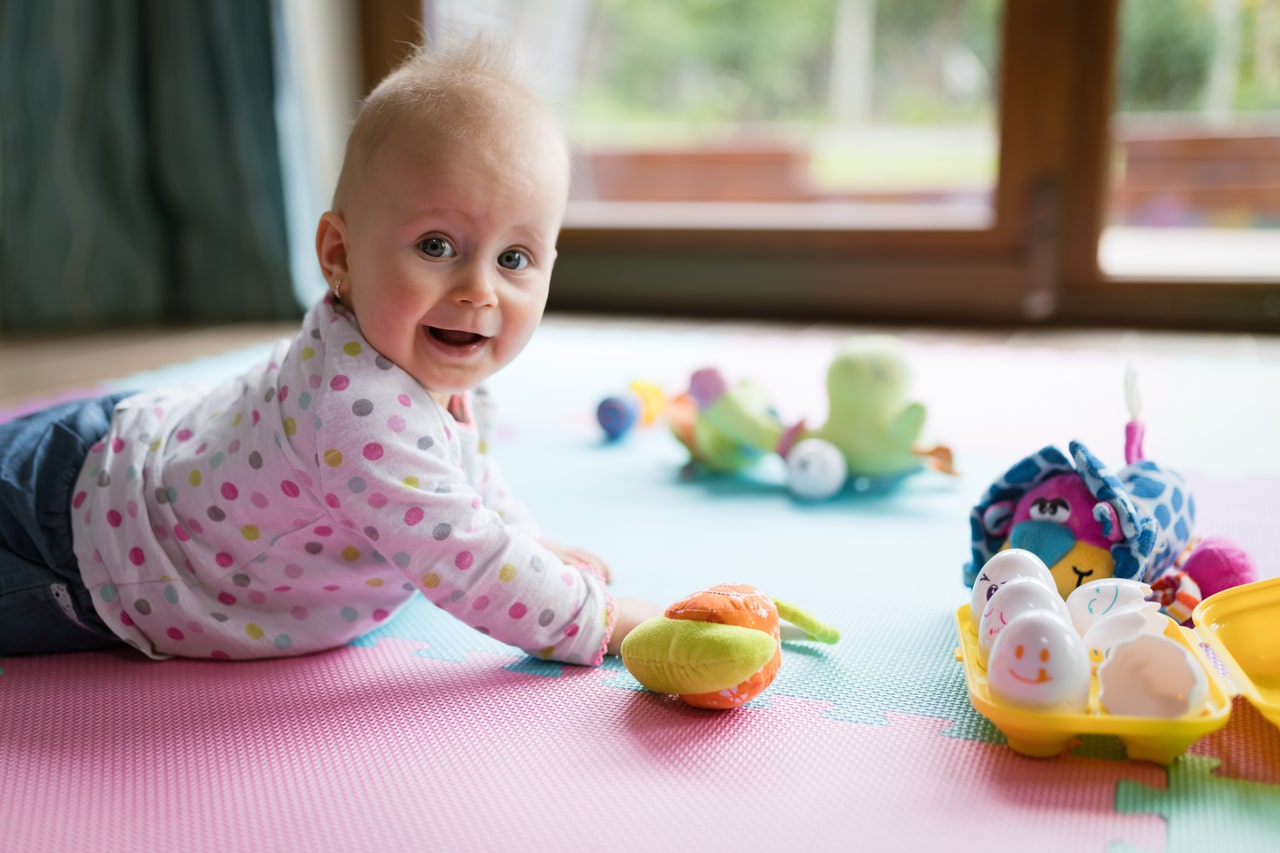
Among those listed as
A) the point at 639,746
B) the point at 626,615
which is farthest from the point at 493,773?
the point at 626,615

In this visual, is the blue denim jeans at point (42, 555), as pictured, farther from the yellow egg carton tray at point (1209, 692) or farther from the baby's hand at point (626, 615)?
the yellow egg carton tray at point (1209, 692)

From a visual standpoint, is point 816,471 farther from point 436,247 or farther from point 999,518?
point 436,247

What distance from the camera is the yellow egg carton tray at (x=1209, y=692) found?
2.04 ft

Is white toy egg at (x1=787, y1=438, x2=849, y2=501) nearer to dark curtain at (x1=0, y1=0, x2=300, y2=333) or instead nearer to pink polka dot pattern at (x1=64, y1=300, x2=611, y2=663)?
pink polka dot pattern at (x1=64, y1=300, x2=611, y2=663)

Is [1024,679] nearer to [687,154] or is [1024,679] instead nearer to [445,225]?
[445,225]

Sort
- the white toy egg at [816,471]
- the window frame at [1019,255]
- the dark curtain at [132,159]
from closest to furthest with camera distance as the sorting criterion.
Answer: the white toy egg at [816,471] < the window frame at [1019,255] < the dark curtain at [132,159]

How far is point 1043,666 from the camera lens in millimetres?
627

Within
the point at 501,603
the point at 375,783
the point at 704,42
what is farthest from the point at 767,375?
the point at 704,42

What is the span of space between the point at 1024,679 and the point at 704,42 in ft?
10.6

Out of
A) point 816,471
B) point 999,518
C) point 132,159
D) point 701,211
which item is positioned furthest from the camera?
point 701,211

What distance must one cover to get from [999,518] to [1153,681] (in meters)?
0.27

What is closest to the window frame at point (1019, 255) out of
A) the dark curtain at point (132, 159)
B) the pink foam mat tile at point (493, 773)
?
the dark curtain at point (132, 159)

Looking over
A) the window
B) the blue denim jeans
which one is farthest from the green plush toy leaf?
the window

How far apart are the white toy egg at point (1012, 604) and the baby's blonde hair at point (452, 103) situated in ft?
1.36
